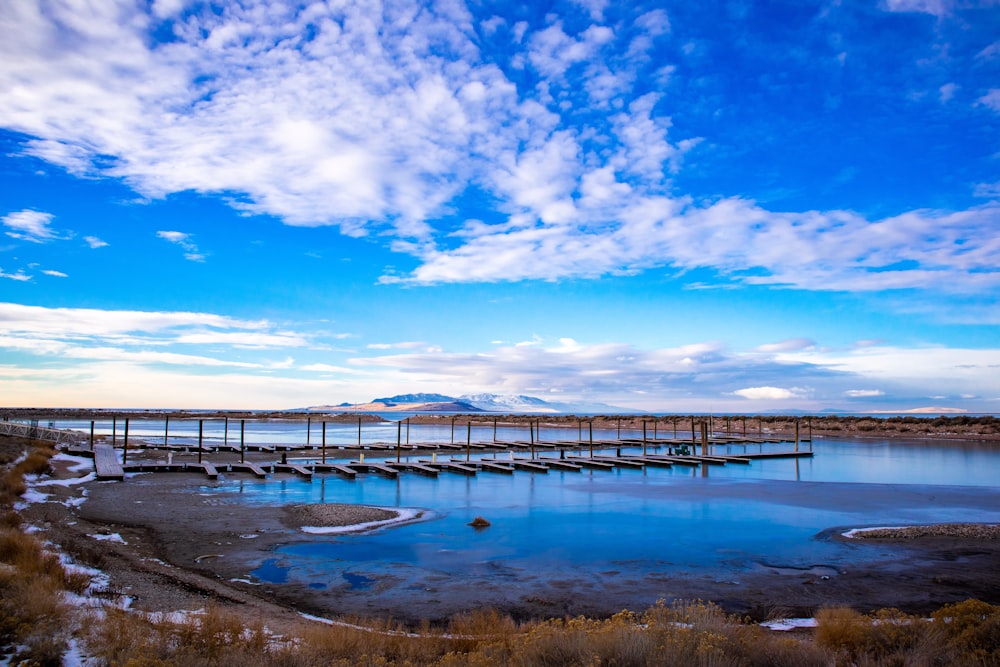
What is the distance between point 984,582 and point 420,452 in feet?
122

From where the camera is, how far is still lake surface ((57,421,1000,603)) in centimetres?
1316

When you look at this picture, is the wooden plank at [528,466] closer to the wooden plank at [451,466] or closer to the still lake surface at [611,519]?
the still lake surface at [611,519]

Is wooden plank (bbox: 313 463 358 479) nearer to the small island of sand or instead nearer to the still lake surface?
the still lake surface

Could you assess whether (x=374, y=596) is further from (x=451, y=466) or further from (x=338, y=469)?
(x=451, y=466)

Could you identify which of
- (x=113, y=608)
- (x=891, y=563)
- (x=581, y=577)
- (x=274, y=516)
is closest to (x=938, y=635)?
(x=581, y=577)

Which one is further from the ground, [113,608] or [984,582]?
[113,608]

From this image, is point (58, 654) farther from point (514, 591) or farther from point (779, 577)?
point (779, 577)

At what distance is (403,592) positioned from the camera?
1151 centimetres

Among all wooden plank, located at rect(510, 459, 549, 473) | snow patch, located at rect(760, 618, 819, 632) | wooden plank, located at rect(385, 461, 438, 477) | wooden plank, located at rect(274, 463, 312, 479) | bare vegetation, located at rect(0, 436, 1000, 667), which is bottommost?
wooden plank, located at rect(510, 459, 549, 473)

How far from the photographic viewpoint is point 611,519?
65.6 feet

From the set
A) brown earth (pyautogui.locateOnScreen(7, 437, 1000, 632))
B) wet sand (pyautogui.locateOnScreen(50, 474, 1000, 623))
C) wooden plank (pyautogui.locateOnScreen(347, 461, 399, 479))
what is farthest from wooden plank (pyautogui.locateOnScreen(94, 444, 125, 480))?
wet sand (pyautogui.locateOnScreen(50, 474, 1000, 623))

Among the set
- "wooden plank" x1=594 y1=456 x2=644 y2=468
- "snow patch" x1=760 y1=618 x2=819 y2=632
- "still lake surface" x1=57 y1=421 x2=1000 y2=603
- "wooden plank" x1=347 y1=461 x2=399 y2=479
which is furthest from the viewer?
"wooden plank" x1=594 y1=456 x2=644 y2=468

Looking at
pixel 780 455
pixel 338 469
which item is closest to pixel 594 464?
pixel 338 469

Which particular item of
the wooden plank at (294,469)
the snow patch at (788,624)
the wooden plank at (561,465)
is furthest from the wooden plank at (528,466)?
the snow patch at (788,624)
